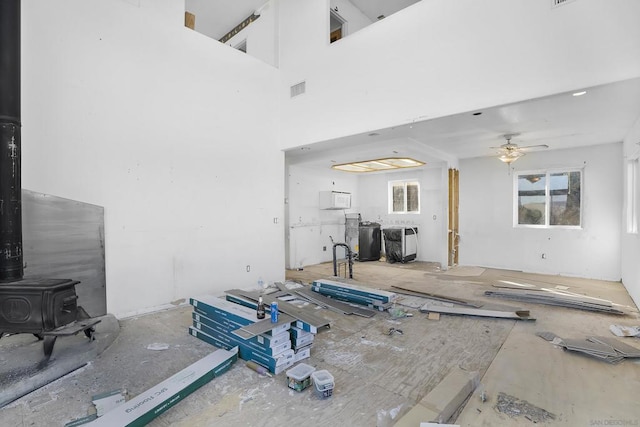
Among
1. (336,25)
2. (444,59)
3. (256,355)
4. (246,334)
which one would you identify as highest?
(336,25)

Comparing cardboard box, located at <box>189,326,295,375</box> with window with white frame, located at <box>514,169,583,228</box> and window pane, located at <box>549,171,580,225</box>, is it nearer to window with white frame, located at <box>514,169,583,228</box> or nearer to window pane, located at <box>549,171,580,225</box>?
window with white frame, located at <box>514,169,583,228</box>

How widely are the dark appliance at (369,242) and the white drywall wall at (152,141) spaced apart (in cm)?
366

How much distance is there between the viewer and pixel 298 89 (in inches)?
224

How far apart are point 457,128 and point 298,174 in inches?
162

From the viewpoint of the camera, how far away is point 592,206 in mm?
6172

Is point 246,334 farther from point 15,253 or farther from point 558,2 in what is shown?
point 558,2

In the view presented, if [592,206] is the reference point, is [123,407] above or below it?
below

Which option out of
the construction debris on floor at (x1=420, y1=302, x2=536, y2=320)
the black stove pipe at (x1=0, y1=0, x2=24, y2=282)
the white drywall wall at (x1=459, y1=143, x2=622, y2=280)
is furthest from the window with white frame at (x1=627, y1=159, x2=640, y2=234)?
the black stove pipe at (x1=0, y1=0, x2=24, y2=282)

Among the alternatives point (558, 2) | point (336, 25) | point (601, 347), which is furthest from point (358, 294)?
point (336, 25)

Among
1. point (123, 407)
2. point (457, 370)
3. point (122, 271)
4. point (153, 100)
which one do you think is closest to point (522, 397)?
point (457, 370)

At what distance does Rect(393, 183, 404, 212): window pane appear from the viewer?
918 cm

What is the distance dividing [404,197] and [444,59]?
543cm

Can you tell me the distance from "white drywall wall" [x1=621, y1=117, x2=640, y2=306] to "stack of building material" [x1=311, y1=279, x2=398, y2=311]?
3446 millimetres

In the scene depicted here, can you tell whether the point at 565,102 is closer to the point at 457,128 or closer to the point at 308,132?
the point at 457,128
